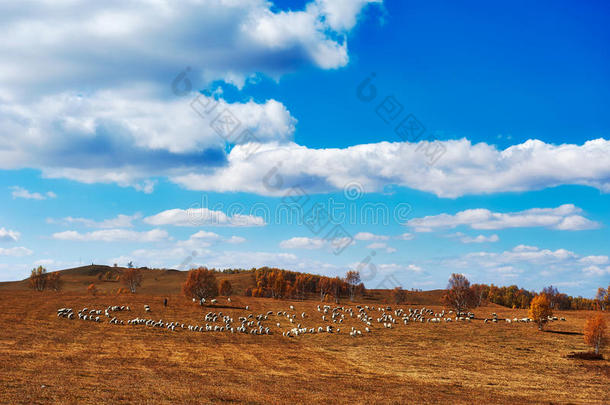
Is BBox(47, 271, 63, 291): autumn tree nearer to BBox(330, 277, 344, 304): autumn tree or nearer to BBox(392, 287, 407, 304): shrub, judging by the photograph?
BBox(330, 277, 344, 304): autumn tree

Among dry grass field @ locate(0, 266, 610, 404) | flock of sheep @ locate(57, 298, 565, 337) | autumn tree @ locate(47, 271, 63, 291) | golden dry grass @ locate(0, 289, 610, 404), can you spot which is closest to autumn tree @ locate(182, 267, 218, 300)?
flock of sheep @ locate(57, 298, 565, 337)

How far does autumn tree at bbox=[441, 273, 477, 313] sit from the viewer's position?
9812 centimetres

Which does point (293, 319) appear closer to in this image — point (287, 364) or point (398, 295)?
point (287, 364)

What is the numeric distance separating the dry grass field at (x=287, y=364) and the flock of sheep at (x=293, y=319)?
2154 millimetres

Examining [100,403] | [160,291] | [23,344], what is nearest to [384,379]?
[100,403]

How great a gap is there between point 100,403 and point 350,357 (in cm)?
3260

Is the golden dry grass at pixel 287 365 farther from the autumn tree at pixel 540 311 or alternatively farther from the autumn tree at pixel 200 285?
the autumn tree at pixel 200 285

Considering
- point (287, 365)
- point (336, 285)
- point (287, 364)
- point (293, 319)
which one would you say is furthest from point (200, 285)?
point (336, 285)

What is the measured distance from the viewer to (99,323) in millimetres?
68312

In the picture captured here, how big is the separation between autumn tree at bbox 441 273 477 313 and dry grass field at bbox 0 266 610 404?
1811 cm

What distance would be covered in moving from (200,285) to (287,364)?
55268 millimetres

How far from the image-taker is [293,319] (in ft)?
273

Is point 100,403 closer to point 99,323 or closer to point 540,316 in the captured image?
point 99,323

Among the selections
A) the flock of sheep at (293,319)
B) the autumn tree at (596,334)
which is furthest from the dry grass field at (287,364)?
the autumn tree at (596,334)
